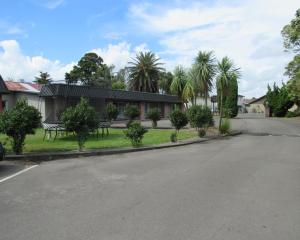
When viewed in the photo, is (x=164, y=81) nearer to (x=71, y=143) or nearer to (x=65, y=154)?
(x=71, y=143)

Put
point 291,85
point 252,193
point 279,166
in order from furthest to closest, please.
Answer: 1. point 291,85
2. point 279,166
3. point 252,193

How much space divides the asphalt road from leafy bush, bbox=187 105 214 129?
31.3ft

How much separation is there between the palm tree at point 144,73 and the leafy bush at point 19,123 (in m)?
48.6

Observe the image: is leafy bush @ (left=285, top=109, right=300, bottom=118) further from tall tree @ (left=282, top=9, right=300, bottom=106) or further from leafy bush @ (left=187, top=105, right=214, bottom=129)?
leafy bush @ (left=187, top=105, right=214, bottom=129)

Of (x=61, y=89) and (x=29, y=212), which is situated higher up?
(x=61, y=89)

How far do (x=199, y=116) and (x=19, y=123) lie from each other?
11.0 metres

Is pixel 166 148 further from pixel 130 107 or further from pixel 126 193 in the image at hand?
pixel 130 107

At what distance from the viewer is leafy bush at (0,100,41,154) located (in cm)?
1224

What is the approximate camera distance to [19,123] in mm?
12266

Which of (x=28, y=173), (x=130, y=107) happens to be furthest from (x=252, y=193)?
(x=130, y=107)

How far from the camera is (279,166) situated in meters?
10.5

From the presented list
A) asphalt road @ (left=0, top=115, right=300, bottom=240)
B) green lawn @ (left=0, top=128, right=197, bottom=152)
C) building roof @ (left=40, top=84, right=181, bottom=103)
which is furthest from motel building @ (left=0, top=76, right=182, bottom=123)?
asphalt road @ (left=0, top=115, right=300, bottom=240)

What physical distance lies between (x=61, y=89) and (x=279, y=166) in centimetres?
2127

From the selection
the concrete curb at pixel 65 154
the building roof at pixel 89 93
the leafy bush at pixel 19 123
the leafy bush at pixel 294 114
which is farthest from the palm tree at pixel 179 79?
the leafy bush at pixel 294 114
